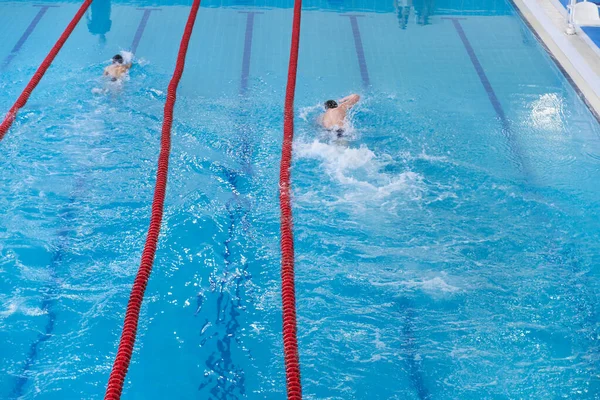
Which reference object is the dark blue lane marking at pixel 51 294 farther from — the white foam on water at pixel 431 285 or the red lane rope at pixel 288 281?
the white foam on water at pixel 431 285

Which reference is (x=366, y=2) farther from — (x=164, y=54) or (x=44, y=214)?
(x=44, y=214)

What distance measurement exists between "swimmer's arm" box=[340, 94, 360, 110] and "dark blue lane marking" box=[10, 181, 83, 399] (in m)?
2.23

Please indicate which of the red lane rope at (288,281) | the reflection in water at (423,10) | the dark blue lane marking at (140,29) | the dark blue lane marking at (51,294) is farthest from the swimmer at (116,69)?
the reflection in water at (423,10)

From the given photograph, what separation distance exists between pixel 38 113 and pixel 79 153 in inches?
27.6

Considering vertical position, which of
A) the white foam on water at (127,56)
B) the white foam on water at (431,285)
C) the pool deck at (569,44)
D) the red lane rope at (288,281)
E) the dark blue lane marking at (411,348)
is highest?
the pool deck at (569,44)

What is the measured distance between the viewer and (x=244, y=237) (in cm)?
465

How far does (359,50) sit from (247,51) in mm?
1138

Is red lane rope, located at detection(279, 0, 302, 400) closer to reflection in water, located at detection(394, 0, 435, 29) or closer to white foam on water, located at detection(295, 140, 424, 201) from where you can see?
white foam on water, located at detection(295, 140, 424, 201)

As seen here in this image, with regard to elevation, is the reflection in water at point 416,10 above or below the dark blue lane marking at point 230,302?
above

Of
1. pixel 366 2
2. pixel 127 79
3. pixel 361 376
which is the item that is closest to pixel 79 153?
pixel 127 79

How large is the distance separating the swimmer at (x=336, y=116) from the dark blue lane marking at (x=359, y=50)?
690 mm

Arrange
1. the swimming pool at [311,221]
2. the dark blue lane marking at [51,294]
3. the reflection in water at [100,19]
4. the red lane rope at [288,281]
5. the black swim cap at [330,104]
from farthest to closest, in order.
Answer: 1. the reflection in water at [100,19]
2. the black swim cap at [330,104]
3. the swimming pool at [311,221]
4. the dark blue lane marking at [51,294]
5. the red lane rope at [288,281]

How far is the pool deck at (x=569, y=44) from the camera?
649cm

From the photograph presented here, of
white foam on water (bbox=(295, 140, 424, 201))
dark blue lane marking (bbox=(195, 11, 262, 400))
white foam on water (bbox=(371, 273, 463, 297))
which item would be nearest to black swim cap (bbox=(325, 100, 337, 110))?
white foam on water (bbox=(295, 140, 424, 201))
